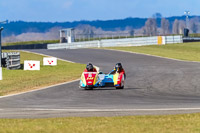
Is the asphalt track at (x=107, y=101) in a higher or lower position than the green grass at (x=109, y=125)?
higher

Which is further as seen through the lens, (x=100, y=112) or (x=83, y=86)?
(x=83, y=86)

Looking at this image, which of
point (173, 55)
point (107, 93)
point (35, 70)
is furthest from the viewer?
point (173, 55)

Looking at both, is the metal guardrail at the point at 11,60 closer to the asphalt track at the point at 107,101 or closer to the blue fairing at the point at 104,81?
the asphalt track at the point at 107,101

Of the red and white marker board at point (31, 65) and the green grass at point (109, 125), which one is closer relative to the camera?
the green grass at point (109, 125)

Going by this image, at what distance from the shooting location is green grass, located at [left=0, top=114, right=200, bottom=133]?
10680mm

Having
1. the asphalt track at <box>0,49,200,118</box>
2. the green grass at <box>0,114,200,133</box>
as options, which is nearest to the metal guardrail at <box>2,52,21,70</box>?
the asphalt track at <box>0,49,200,118</box>

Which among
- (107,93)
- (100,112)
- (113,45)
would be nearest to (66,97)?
(107,93)

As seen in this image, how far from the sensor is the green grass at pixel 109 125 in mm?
10680

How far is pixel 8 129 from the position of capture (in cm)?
1105

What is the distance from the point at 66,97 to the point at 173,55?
38934 mm

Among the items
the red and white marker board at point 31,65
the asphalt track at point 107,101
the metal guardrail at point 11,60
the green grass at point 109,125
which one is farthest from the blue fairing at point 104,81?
the metal guardrail at point 11,60

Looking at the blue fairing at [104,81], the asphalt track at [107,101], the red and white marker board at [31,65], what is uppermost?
the red and white marker board at [31,65]

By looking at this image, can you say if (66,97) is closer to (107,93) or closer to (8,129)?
(107,93)

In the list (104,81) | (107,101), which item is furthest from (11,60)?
(107,101)
